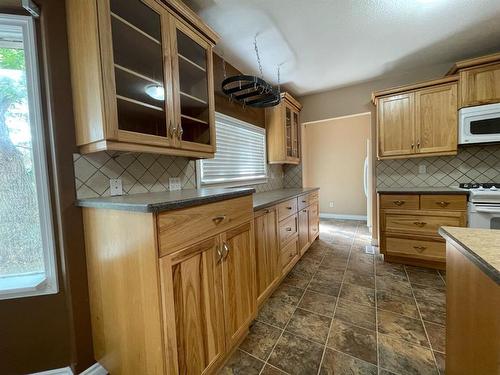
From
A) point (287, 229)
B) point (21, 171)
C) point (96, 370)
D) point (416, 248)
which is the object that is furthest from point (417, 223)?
point (21, 171)

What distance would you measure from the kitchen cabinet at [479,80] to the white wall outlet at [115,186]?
349 centimetres

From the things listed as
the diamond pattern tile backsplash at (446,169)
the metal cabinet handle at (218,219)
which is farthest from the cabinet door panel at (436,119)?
the metal cabinet handle at (218,219)

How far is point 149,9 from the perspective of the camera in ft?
4.11

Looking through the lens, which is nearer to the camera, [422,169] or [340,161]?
[422,169]

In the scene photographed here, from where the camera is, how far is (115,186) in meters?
1.38

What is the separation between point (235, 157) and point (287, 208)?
0.89 m

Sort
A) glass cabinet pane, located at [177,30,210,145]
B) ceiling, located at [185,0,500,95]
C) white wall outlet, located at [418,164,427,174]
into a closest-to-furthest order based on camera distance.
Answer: glass cabinet pane, located at [177,30,210,145], ceiling, located at [185,0,500,95], white wall outlet, located at [418,164,427,174]

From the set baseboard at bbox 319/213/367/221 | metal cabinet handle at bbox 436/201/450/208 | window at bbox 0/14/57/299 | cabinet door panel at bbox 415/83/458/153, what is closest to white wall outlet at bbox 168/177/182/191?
window at bbox 0/14/57/299

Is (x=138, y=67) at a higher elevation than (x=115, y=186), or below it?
higher

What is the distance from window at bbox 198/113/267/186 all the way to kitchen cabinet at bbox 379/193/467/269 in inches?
65.8

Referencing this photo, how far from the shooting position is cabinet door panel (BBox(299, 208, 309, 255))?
2.73 m

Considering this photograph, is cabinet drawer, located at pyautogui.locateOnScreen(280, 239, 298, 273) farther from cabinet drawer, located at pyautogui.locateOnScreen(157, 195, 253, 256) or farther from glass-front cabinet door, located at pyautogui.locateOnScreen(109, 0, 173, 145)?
glass-front cabinet door, located at pyautogui.locateOnScreen(109, 0, 173, 145)

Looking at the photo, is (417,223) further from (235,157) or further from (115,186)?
(115,186)

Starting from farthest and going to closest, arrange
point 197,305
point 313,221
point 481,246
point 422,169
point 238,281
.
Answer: point 313,221
point 422,169
point 238,281
point 197,305
point 481,246
